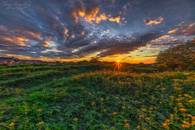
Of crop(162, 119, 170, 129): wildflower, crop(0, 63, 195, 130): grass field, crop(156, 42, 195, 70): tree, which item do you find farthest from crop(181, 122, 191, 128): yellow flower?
crop(156, 42, 195, 70): tree

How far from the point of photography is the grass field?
32688 mm

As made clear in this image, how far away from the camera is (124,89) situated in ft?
147

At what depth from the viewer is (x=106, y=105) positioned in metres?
38.2

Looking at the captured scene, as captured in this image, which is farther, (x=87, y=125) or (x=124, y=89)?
(x=124, y=89)

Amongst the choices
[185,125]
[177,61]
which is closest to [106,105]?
[185,125]

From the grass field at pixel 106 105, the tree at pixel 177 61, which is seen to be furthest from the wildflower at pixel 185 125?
the tree at pixel 177 61

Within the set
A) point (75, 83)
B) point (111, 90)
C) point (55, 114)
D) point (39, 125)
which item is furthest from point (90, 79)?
point (39, 125)

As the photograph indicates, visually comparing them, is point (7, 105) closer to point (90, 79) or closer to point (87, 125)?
point (87, 125)

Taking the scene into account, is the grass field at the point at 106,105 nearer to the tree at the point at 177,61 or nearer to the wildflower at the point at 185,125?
the wildflower at the point at 185,125

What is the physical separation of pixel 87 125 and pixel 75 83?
54.9ft

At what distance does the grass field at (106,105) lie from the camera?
32.7m

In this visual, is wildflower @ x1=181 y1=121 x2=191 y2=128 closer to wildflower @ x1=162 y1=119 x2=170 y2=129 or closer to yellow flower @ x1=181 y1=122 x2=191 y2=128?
yellow flower @ x1=181 y1=122 x2=191 y2=128

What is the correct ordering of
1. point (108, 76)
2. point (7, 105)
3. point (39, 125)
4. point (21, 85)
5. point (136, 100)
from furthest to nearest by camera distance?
point (21, 85) < point (108, 76) < point (136, 100) < point (7, 105) < point (39, 125)

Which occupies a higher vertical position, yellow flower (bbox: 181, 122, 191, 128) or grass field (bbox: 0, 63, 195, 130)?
grass field (bbox: 0, 63, 195, 130)
